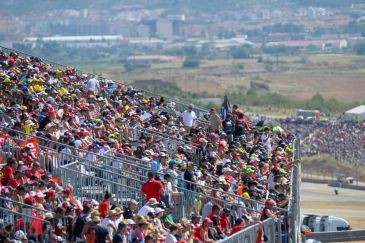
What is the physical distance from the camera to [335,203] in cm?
5997

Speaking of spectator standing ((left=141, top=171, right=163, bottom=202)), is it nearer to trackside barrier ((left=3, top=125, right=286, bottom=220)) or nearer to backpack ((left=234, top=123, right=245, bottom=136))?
trackside barrier ((left=3, top=125, right=286, bottom=220))

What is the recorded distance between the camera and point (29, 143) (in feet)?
72.9

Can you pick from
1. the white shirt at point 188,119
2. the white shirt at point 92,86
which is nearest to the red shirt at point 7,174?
the white shirt at point 188,119

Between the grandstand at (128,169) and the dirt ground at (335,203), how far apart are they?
735 inches

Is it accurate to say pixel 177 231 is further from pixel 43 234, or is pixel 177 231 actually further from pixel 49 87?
pixel 49 87

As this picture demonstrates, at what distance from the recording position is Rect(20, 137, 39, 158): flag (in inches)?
862

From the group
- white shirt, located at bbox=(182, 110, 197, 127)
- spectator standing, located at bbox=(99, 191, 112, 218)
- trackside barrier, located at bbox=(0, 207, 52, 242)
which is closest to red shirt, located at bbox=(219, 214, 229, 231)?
spectator standing, located at bbox=(99, 191, 112, 218)

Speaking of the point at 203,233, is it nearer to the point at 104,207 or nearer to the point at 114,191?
the point at 104,207

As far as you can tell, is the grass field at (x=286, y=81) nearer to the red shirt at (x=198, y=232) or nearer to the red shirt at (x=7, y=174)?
the red shirt at (x=7, y=174)

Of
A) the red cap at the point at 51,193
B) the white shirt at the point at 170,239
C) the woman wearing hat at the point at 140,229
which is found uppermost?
the red cap at the point at 51,193

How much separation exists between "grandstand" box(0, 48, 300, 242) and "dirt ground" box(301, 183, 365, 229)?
1868cm

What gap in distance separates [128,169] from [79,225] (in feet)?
21.6

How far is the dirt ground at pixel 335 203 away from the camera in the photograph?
176 ft

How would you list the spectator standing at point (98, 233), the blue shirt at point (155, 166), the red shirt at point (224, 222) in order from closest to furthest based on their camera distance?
the spectator standing at point (98, 233), the red shirt at point (224, 222), the blue shirt at point (155, 166)
